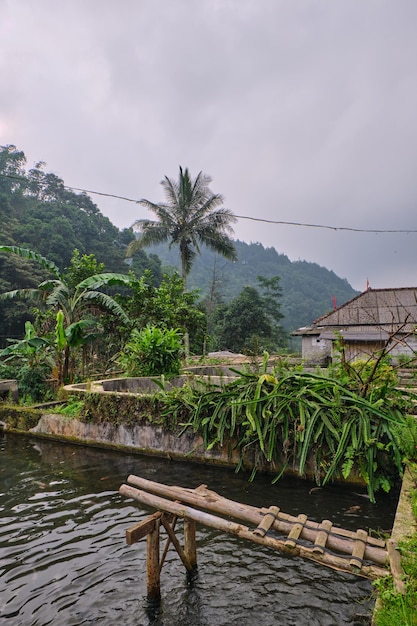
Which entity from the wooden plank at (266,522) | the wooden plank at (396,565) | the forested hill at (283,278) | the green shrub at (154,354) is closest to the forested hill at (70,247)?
the forested hill at (283,278)

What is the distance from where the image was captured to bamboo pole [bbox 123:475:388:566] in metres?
2.67

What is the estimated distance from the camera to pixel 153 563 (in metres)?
3.33

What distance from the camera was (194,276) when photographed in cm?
6141

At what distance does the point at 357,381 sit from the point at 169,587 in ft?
13.1

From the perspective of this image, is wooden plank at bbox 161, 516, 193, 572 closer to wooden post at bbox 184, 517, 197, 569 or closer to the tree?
wooden post at bbox 184, 517, 197, 569

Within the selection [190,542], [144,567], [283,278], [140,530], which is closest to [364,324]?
[190,542]

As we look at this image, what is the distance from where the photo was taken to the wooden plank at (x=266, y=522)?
9.30 ft

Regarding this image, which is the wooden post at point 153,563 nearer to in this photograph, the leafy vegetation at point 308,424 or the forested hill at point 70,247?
the leafy vegetation at point 308,424

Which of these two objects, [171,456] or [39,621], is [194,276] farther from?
[39,621]

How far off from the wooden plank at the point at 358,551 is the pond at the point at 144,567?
2.90ft

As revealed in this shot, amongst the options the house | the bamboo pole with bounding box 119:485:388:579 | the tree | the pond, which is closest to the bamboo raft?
the bamboo pole with bounding box 119:485:388:579

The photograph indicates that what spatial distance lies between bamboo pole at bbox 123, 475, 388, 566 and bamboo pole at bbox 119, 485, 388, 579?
0.12 meters

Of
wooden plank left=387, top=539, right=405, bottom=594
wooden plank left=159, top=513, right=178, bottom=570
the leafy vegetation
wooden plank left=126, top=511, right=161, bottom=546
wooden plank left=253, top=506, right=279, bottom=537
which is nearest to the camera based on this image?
wooden plank left=387, top=539, right=405, bottom=594

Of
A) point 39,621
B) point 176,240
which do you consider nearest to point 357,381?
point 39,621
